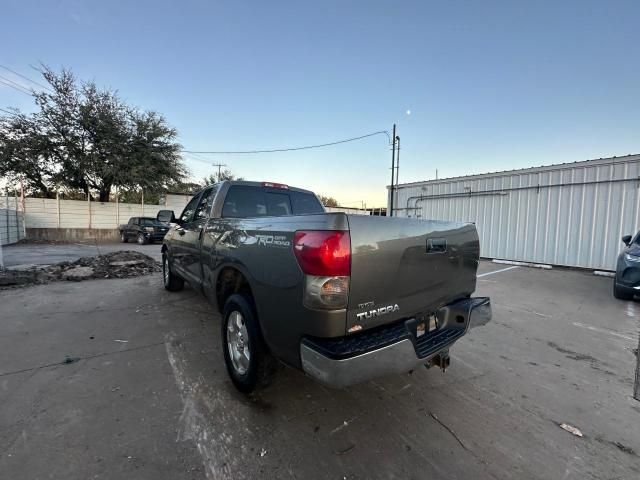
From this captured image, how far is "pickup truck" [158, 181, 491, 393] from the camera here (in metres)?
1.86

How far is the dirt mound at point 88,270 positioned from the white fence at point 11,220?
9771 mm

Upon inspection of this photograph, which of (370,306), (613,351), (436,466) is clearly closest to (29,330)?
(370,306)

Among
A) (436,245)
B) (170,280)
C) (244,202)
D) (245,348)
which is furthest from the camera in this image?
(170,280)

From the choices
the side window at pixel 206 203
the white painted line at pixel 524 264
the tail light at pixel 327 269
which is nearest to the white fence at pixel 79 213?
the side window at pixel 206 203

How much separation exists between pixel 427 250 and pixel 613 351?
11.1 feet

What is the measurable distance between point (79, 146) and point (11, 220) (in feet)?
18.9

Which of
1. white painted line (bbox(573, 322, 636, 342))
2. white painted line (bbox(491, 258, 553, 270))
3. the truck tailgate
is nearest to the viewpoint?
the truck tailgate

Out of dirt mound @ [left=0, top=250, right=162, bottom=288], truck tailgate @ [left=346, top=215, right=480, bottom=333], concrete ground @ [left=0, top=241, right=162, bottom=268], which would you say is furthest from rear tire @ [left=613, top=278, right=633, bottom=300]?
concrete ground @ [left=0, top=241, right=162, bottom=268]

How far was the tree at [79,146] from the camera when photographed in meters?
18.3

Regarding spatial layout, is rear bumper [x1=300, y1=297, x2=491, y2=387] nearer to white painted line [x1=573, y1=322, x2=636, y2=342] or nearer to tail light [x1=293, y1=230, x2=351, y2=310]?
tail light [x1=293, y1=230, x2=351, y2=310]

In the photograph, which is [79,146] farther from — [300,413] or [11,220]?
[300,413]

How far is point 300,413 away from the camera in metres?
2.46

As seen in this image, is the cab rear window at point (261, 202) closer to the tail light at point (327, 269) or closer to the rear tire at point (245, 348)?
the rear tire at point (245, 348)

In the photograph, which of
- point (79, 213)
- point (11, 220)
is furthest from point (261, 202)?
point (79, 213)
